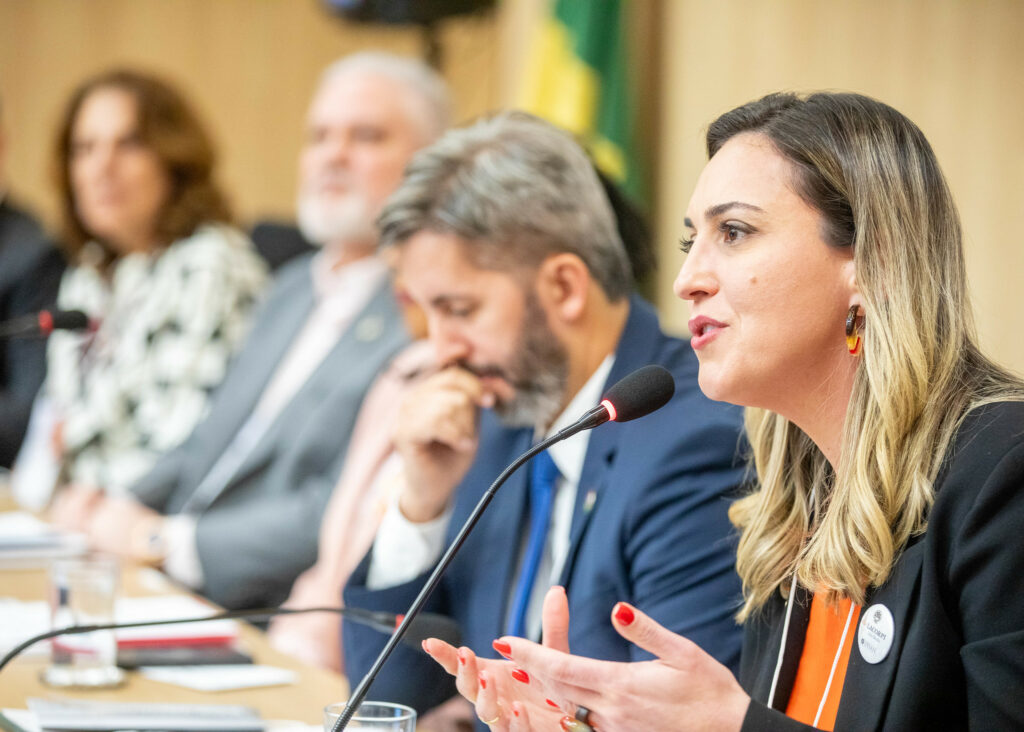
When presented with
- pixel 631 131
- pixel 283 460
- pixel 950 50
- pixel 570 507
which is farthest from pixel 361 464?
pixel 631 131

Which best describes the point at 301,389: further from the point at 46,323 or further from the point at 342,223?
the point at 46,323

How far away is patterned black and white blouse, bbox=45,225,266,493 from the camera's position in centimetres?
331

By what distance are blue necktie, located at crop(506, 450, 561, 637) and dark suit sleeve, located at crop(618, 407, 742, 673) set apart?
0.63ft

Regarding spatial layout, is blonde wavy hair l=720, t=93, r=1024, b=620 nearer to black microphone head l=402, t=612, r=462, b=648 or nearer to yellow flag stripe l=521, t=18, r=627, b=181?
black microphone head l=402, t=612, r=462, b=648

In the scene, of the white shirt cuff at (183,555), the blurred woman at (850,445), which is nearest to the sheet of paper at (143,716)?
the blurred woman at (850,445)

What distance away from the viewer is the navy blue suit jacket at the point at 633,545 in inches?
60.9

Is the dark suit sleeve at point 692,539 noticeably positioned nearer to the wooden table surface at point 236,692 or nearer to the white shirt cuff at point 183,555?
the wooden table surface at point 236,692

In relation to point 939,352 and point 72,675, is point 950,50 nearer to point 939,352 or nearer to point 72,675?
point 939,352

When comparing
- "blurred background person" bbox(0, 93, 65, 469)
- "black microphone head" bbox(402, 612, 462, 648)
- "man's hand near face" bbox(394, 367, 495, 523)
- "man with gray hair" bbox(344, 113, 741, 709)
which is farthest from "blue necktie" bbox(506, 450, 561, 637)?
"blurred background person" bbox(0, 93, 65, 469)

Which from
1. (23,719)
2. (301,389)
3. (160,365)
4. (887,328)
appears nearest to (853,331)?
(887,328)

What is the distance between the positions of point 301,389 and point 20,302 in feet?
→ 5.96

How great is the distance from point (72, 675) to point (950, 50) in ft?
7.66

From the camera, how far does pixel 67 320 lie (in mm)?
2047

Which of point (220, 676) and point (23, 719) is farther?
point (220, 676)
